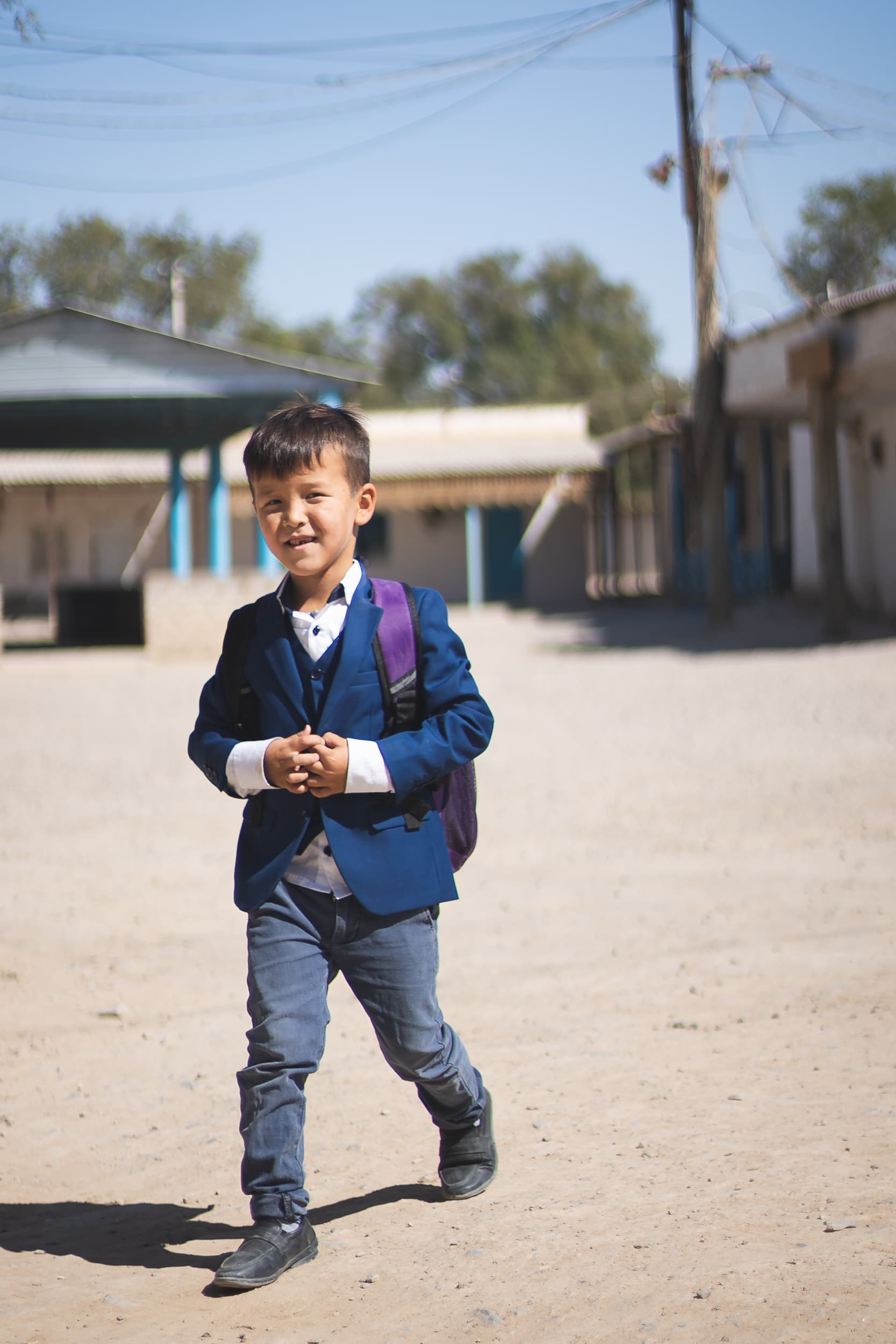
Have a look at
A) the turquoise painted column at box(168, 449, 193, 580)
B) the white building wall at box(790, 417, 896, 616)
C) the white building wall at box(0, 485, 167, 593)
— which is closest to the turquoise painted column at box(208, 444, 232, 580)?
the turquoise painted column at box(168, 449, 193, 580)

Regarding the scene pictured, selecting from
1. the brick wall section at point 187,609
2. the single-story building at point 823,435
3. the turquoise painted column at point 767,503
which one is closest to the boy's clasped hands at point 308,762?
the single-story building at point 823,435

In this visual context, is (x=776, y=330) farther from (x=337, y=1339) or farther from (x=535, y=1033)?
(x=337, y=1339)

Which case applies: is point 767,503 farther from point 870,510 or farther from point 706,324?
point 706,324

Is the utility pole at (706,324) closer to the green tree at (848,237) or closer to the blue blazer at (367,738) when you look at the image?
the blue blazer at (367,738)

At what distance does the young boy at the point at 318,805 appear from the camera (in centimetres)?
262

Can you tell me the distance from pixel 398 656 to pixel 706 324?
1660 centimetres

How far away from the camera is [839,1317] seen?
240cm

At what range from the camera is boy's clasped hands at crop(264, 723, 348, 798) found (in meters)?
2.56

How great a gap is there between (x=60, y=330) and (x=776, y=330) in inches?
357

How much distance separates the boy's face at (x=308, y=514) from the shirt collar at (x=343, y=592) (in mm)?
39

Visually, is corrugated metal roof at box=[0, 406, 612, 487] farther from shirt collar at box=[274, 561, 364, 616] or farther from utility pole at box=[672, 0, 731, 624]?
shirt collar at box=[274, 561, 364, 616]

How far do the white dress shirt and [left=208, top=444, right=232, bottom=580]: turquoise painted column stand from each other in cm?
1692

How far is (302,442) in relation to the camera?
2.71 metres

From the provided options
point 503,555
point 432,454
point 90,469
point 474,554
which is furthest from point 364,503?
point 432,454
